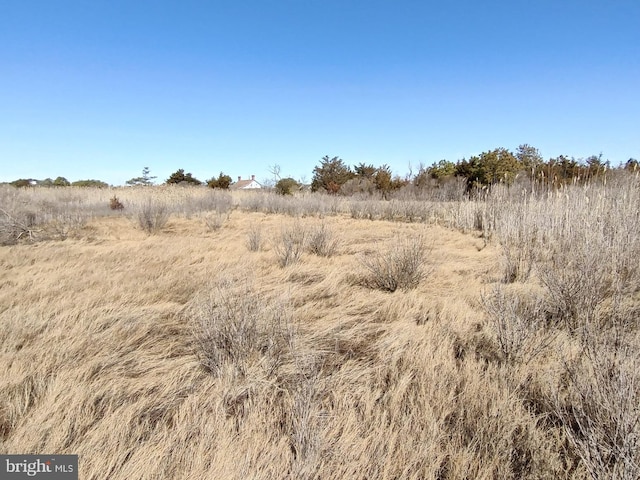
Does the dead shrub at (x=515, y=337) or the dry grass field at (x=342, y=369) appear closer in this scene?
the dry grass field at (x=342, y=369)

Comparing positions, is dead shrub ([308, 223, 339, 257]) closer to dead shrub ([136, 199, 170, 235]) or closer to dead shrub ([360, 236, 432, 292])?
dead shrub ([360, 236, 432, 292])

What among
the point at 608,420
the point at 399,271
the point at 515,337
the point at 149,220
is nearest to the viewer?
the point at 608,420

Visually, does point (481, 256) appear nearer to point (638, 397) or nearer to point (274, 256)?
point (274, 256)

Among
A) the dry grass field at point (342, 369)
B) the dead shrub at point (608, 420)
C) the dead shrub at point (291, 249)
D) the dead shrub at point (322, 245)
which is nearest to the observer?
the dead shrub at point (608, 420)

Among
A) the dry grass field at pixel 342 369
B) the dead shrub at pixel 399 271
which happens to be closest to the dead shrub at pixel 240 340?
the dry grass field at pixel 342 369

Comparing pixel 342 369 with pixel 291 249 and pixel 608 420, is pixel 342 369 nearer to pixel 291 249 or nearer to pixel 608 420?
pixel 608 420

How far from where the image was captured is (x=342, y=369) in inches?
69.9

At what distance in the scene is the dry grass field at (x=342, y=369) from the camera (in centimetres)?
115

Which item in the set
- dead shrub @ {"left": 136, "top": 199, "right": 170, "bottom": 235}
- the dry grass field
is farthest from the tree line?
dead shrub @ {"left": 136, "top": 199, "right": 170, "bottom": 235}

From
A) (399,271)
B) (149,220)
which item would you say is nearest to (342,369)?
(399,271)

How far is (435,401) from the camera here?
1.44m

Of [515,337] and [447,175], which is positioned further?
[447,175]

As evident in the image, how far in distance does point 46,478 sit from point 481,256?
512 cm

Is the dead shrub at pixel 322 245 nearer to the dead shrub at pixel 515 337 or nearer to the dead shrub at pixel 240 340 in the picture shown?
the dead shrub at pixel 240 340
